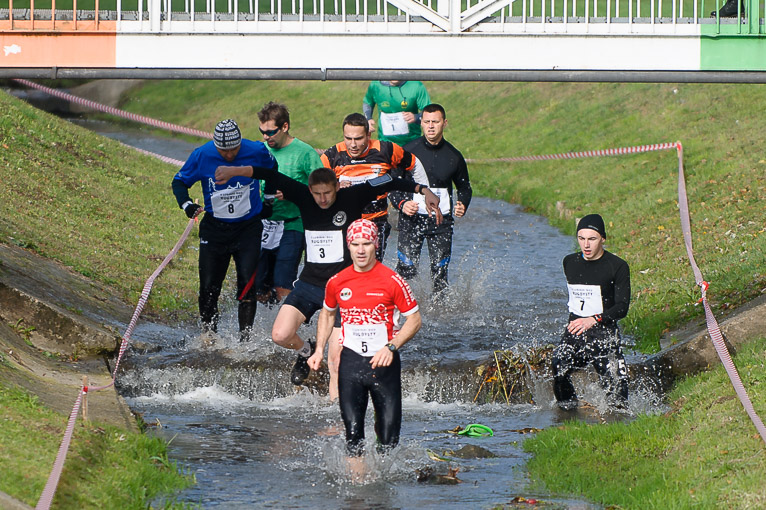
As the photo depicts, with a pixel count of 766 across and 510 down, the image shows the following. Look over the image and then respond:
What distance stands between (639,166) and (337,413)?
13954mm

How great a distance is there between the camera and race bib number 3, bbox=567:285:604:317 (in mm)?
9414

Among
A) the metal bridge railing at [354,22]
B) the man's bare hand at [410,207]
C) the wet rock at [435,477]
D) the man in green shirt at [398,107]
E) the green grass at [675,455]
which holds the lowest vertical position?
the wet rock at [435,477]

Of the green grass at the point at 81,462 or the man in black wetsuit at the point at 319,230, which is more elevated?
the man in black wetsuit at the point at 319,230

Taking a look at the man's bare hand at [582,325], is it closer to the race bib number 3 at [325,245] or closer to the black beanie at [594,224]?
the black beanie at [594,224]

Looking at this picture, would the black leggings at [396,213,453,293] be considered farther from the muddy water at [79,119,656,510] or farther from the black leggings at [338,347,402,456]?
the black leggings at [338,347,402,456]

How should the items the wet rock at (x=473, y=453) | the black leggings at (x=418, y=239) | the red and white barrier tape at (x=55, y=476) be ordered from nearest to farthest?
1. the red and white barrier tape at (x=55, y=476)
2. the wet rock at (x=473, y=453)
3. the black leggings at (x=418, y=239)

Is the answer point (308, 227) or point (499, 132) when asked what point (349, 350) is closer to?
point (308, 227)

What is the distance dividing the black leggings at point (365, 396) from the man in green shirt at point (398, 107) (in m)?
6.47

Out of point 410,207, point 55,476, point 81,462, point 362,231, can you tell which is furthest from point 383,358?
point 410,207

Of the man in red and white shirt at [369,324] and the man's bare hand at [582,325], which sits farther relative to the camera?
the man's bare hand at [582,325]

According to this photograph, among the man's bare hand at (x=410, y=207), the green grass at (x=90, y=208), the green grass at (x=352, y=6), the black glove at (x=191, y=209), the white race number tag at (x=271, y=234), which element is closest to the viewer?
the black glove at (x=191, y=209)

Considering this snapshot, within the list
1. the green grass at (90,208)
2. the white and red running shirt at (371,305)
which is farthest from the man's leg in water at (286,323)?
the green grass at (90,208)

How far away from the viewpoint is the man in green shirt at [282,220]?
1095 centimetres

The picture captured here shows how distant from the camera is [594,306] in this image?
30.9 feet
